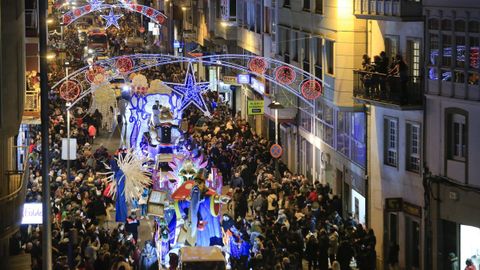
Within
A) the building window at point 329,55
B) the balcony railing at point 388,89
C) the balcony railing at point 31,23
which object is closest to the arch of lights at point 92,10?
the balcony railing at point 31,23

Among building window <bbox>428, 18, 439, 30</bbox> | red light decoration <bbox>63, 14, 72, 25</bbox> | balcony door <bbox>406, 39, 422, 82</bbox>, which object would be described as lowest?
balcony door <bbox>406, 39, 422, 82</bbox>

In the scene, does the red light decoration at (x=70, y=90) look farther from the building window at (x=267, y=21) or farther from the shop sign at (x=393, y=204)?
the shop sign at (x=393, y=204)

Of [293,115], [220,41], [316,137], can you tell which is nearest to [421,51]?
[316,137]

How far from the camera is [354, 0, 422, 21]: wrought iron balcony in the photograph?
33719 millimetres

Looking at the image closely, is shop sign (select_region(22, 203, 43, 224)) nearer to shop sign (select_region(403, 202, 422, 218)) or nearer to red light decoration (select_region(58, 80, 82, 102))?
shop sign (select_region(403, 202, 422, 218))

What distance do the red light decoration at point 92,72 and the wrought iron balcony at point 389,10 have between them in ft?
45.5

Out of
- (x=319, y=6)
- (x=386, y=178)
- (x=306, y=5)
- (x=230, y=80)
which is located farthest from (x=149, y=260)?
(x=230, y=80)

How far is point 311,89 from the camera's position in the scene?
4144 centimetres

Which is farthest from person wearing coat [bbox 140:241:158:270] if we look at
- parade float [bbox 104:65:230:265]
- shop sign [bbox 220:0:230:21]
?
shop sign [bbox 220:0:230:21]

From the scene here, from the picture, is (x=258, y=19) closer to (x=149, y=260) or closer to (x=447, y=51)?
(x=447, y=51)

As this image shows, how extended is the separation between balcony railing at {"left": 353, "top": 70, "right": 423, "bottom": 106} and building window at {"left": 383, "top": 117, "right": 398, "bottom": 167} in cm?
95

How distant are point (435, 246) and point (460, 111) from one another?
153 inches

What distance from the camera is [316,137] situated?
4712cm

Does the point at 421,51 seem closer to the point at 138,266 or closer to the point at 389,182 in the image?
the point at 389,182
